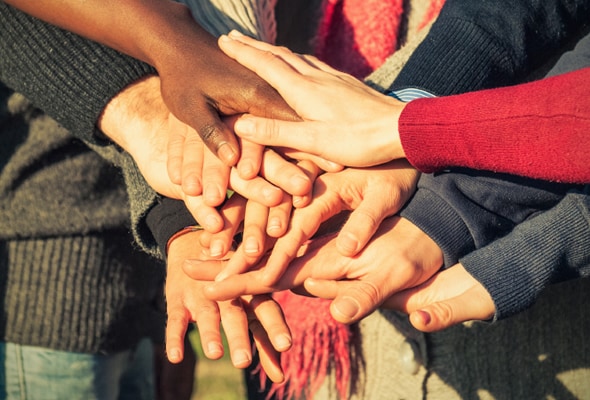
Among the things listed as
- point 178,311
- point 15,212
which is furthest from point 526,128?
point 15,212

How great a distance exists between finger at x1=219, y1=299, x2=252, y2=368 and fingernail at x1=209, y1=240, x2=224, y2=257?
0.07m

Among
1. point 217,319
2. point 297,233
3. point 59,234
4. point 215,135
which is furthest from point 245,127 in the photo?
point 59,234

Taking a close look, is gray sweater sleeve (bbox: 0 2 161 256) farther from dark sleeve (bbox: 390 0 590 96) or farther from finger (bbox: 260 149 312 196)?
dark sleeve (bbox: 390 0 590 96)

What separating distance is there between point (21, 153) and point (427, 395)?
0.81 meters

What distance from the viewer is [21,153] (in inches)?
49.9

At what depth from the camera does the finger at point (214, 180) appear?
101 cm

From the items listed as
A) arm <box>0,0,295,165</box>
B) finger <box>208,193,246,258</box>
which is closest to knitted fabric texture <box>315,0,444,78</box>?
arm <box>0,0,295,165</box>

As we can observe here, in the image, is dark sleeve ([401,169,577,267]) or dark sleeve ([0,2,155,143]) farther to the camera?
dark sleeve ([0,2,155,143])

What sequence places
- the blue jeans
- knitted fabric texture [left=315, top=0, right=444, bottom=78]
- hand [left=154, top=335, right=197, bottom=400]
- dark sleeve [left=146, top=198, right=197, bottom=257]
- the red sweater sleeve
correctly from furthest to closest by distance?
1. hand [left=154, top=335, right=197, bottom=400]
2. the blue jeans
3. knitted fabric texture [left=315, top=0, right=444, bottom=78]
4. dark sleeve [left=146, top=198, right=197, bottom=257]
5. the red sweater sleeve

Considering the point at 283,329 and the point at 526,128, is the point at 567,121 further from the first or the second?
the point at 283,329

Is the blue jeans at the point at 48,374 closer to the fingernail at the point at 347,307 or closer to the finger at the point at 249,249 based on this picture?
the finger at the point at 249,249

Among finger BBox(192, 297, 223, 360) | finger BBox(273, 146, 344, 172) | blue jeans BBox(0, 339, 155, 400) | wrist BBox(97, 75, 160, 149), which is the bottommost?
blue jeans BBox(0, 339, 155, 400)

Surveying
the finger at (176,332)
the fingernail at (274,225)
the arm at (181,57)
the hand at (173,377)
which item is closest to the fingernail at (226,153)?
the arm at (181,57)

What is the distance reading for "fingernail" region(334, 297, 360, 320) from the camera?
0.90 metres
